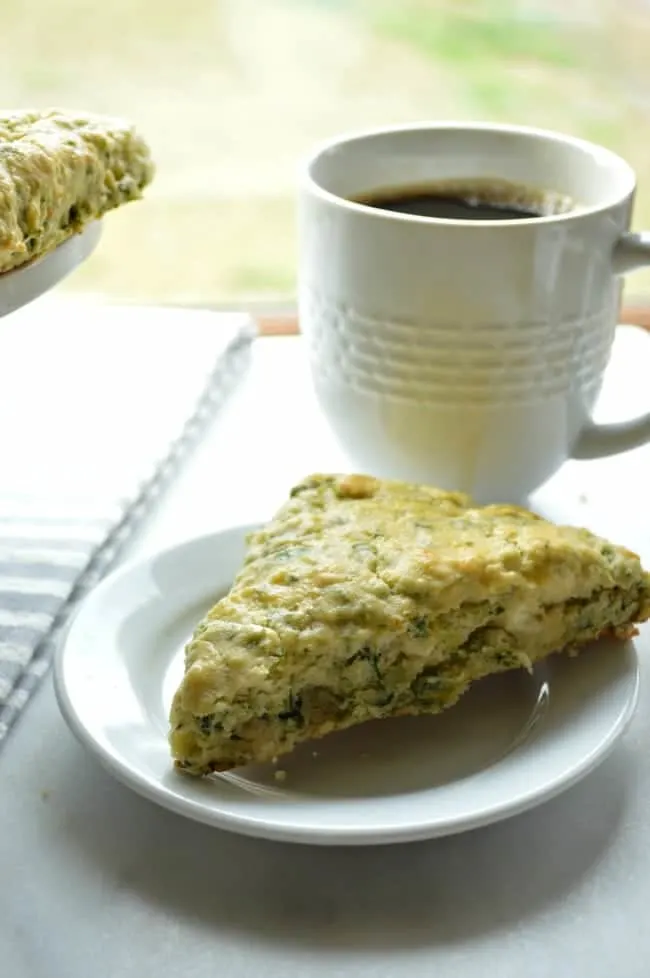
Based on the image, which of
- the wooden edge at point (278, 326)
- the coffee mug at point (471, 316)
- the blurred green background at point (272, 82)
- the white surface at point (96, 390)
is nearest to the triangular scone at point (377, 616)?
the coffee mug at point (471, 316)

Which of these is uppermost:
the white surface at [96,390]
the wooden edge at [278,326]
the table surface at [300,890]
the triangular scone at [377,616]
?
the triangular scone at [377,616]

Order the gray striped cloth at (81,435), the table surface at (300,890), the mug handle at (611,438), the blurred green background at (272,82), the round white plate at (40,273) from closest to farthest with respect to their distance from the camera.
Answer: the table surface at (300,890)
the round white plate at (40,273)
the gray striped cloth at (81,435)
the mug handle at (611,438)
the blurred green background at (272,82)

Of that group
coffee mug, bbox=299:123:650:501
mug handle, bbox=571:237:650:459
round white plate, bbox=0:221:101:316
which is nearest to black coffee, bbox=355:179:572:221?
coffee mug, bbox=299:123:650:501

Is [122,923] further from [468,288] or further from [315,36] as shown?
[315,36]

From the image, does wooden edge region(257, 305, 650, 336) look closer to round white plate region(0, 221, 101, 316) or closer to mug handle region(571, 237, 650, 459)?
mug handle region(571, 237, 650, 459)

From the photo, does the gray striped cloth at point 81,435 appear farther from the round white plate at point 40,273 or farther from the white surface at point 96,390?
the round white plate at point 40,273


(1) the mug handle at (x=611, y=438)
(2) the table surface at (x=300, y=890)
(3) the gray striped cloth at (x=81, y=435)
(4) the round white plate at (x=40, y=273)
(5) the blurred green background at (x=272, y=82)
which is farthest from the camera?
(5) the blurred green background at (x=272, y=82)
